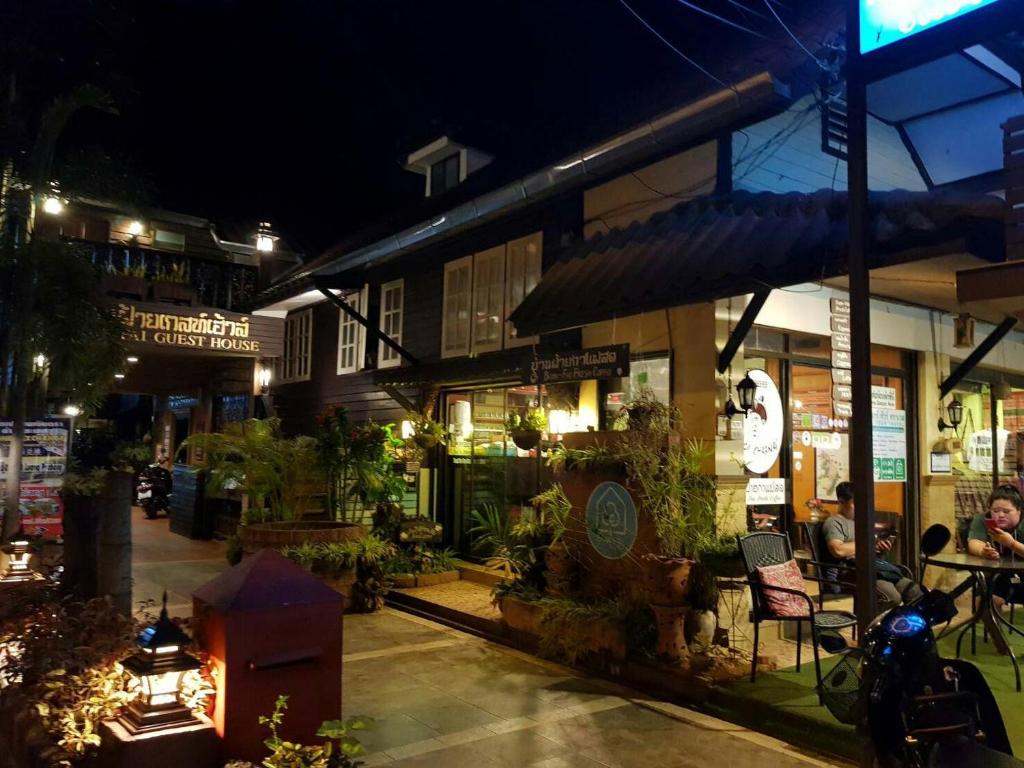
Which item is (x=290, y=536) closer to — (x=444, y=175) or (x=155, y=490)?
(x=444, y=175)

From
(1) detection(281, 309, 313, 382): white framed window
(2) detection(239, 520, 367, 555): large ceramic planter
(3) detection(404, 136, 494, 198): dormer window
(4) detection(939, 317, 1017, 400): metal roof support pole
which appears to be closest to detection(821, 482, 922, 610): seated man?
(4) detection(939, 317, 1017, 400): metal roof support pole

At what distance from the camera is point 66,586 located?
19.0 ft

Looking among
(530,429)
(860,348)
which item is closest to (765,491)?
(530,429)

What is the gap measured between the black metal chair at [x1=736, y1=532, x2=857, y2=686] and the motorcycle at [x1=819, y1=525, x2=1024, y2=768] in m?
2.48

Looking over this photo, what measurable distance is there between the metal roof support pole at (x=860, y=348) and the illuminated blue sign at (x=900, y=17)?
0.14 metres

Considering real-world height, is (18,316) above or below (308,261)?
below

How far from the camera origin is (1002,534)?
6.46m

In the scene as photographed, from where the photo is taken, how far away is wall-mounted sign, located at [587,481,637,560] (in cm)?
691

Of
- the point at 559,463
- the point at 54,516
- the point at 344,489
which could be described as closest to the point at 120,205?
the point at 54,516

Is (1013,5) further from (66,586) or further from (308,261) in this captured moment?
(308,261)

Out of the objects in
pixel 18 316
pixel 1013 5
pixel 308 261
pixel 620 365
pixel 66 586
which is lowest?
pixel 66 586

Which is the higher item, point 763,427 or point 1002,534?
point 763,427

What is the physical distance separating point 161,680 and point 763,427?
6.45m

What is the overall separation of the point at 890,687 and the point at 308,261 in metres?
16.2
